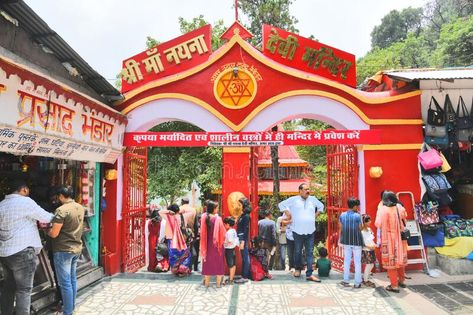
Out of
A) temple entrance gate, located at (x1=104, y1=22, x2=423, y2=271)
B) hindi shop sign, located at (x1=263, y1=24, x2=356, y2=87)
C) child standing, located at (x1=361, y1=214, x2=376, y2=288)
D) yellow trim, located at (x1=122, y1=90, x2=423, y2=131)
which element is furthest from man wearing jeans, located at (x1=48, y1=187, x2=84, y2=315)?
hindi shop sign, located at (x1=263, y1=24, x2=356, y2=87)

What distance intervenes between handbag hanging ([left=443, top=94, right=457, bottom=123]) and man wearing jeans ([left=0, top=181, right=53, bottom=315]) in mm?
8207

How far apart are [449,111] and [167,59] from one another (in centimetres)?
643

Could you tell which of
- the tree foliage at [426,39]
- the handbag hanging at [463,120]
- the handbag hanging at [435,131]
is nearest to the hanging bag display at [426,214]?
the handbag hanging at [435,131]

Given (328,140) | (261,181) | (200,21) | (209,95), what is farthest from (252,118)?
(261,181)

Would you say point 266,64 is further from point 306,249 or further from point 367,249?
point 367,249

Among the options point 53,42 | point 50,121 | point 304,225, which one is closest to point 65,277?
point 50,121

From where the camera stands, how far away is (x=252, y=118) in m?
7.94

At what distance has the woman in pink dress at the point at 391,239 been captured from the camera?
6.49 meters

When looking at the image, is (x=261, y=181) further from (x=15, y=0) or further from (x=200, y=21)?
(x=15, y=0)

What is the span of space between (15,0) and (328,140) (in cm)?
578

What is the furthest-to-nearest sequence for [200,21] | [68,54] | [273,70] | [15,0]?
→ 1. [200,21]
2. [273,70]
3. [68,54]
4. [15,0]

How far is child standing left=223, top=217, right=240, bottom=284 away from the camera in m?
6.91

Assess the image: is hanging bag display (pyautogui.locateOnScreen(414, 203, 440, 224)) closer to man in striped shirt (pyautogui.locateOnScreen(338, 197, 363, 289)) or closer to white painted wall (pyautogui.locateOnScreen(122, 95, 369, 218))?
white painted wall (pyautogui.locateOnScreen(122, 95, 369, 218))

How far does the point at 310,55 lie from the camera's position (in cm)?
816
